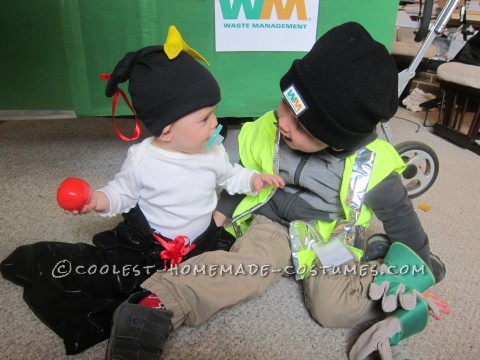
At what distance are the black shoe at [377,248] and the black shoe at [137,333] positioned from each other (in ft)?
1.40

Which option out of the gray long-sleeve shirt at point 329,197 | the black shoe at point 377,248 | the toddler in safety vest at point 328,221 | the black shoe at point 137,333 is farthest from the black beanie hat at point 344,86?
the black shoe at point 137,333

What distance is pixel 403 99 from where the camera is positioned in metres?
2.00

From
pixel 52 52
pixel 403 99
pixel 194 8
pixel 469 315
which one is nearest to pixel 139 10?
pixel 194 8

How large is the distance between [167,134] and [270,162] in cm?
24

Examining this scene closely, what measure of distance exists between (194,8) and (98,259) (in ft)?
2.09

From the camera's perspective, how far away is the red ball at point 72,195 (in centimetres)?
55

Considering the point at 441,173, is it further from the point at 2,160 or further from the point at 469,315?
the point at 2,160

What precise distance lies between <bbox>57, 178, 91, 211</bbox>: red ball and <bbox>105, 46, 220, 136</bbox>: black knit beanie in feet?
0.46

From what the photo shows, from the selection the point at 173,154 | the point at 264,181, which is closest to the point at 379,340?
the point at 264,181

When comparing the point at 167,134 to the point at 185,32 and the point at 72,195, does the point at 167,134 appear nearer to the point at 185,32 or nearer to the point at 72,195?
the point at 72,195

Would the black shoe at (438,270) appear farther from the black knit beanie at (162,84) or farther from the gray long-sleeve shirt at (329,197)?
the black knit beanie at (162,84)

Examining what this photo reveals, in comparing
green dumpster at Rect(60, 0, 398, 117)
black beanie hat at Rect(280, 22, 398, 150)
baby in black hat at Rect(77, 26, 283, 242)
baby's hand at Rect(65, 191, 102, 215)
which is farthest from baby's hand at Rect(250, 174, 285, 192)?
green dumpster at Rect(60, 0, 398, 117)

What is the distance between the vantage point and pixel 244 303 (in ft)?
2.35

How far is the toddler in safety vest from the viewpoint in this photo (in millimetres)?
583
